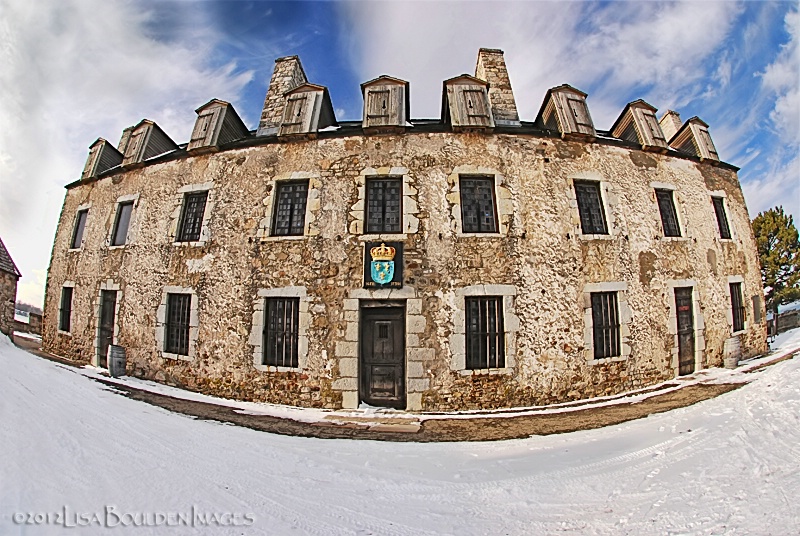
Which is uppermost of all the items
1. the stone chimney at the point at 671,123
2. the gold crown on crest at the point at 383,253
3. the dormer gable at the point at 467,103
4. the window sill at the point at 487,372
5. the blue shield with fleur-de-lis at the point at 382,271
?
the stone chimney at the point at 671,123

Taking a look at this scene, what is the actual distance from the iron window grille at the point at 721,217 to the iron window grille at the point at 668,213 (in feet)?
7.22

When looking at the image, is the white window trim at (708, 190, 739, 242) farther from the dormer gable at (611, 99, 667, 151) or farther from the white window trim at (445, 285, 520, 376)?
the white window trim at (445, 285, 520, 376)

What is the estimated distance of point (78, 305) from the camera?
36.0 ft

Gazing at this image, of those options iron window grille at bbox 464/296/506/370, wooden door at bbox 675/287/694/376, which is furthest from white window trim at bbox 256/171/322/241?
wooden door at bbox 675/287/694/376

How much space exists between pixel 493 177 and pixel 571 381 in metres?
5.45

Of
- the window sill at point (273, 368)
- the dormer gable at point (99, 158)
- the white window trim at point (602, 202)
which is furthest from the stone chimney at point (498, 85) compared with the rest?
the dormer gable at point (99, 158)

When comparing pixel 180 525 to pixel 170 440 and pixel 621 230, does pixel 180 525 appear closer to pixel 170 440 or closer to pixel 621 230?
pixel 170 440

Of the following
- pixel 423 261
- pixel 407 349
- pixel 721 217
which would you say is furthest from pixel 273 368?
pixel 721 217

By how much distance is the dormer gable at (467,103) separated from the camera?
8312 mm

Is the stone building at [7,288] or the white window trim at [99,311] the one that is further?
the stone building at [7,288]

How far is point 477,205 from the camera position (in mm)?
8148

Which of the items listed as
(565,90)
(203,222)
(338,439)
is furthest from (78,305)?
(565,90)

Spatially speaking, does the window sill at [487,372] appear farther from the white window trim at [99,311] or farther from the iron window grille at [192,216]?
the white window trim at [99,311]

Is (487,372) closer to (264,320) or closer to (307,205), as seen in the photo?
(264,320)
